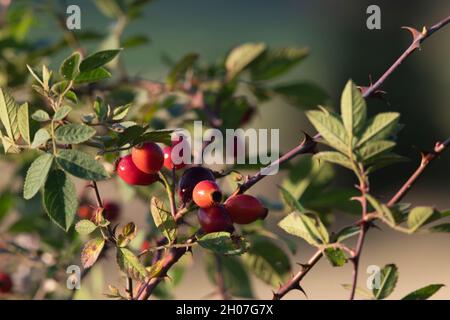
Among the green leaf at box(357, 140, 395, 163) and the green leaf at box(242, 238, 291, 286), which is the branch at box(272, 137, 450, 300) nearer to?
the green leaf at box(357, 140, 395, 163)

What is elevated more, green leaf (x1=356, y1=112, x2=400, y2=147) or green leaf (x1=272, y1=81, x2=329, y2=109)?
green leaf (x1=356, y1=112, x2=400, y2=147)

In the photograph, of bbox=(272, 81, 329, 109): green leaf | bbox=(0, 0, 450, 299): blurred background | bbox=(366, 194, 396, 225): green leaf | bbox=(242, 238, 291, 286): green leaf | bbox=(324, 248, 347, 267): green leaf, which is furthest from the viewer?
bbox=(0, 0, 450, 299): blurred background

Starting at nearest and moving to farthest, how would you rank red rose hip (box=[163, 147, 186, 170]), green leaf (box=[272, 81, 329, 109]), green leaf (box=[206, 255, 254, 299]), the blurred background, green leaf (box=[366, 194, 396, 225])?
green leaf (box=[366, 194, 396, 225])
red rose hip (box=[163, 147, 186, 170])
green leaf (box=[206, 255, 254, 299])
green leaf (box=[272, 81, 329, 109])
the blurred background

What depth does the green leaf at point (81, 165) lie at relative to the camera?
35.7 inches

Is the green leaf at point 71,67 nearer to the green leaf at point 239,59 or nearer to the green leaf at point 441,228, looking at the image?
the green leaf at point 441,228

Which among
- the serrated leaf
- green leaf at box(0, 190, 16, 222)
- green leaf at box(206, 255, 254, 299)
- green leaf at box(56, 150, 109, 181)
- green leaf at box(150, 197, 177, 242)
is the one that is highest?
the serrated leaf

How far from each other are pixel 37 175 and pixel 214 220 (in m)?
0.22

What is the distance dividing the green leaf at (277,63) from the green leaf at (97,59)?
70 cm

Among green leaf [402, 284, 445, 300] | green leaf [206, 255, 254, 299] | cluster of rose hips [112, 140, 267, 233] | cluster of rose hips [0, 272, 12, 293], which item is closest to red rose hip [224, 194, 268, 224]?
cluster of rose hips [112, 140, 267, 233]

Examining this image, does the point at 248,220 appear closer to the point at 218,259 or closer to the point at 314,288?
the point at 218,259

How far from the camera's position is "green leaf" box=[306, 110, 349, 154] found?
874 mm

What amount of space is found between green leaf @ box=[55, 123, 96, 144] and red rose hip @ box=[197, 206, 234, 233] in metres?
0.16

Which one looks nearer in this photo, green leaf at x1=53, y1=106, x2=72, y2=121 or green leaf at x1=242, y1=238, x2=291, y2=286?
green leaf at x1=53, y1=106, x2=72, y2=121
